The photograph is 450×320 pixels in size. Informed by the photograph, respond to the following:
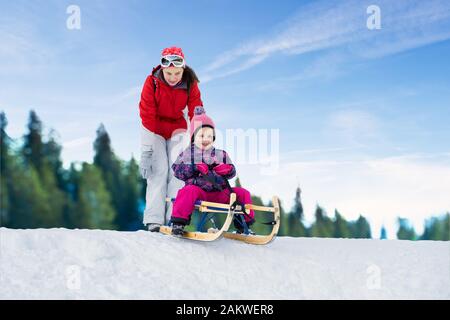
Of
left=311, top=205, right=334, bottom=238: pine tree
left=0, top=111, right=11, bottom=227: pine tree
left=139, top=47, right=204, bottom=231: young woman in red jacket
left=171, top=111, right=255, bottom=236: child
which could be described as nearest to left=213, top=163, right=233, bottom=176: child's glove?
left=171, top=111, right=255, bottom=236: child

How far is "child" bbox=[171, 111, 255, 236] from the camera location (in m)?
4.74

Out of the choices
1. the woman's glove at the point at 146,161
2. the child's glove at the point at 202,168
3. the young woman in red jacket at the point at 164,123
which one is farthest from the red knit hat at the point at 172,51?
the child's glove at the point at 202,168

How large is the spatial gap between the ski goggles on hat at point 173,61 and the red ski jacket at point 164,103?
0.14m

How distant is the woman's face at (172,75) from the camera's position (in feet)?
18.2

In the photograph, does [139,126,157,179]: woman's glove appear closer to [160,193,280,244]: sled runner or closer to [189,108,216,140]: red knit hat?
[160,193,280,244]: sled runner

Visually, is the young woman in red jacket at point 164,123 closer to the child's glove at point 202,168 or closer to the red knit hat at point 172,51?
the red knit hat at point 172,51

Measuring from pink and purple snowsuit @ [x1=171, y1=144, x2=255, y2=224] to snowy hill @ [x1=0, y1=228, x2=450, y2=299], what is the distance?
1.32 ft

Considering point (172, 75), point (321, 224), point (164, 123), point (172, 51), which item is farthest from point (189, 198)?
point (321, 224)

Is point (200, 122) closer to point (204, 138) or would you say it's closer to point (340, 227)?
point (204, 138)

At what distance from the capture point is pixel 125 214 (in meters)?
16.7

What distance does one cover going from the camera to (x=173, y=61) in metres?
5.50
